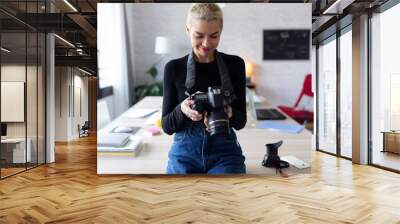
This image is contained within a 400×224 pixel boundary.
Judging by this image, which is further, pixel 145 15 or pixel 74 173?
pixel 74 173

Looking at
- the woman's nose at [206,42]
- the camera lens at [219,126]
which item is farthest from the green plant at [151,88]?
the camera lens at [219,126]

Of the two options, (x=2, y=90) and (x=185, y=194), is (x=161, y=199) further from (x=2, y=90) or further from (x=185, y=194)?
(x=2, y=90)

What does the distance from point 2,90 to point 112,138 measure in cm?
148

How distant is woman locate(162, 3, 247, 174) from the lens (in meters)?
4.04

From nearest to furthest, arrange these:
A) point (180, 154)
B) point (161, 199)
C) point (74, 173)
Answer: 1. point (161, 199)
2. point (180, 154)
3. point (74, 173)

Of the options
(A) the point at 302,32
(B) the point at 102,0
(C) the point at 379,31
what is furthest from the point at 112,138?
(C) the point at 379,31

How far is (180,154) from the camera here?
4.16 metres

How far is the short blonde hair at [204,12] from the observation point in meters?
4.11

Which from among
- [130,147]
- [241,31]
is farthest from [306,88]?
[130,147]

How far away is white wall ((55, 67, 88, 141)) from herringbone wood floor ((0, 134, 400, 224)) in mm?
4704

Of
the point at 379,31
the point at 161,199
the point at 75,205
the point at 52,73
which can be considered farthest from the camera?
the point at 52,73

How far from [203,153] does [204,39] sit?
119 centimetres

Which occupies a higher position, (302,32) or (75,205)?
(302,32)

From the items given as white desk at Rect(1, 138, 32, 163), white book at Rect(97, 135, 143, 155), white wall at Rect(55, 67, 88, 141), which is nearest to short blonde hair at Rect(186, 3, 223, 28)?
white book at Rect(97, 135, 143, 155)
